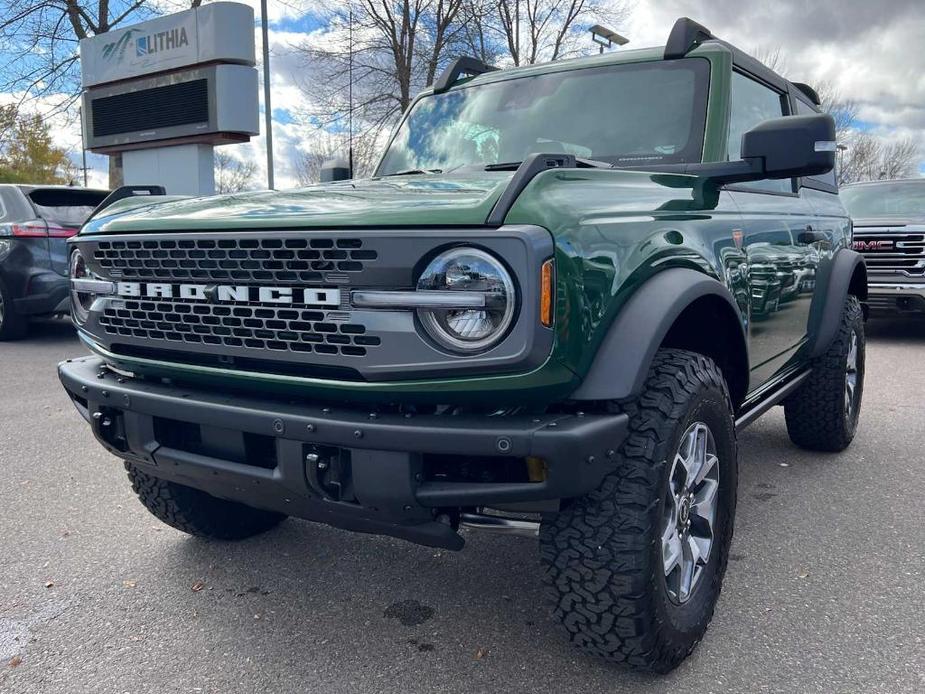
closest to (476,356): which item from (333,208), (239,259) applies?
(333,208)

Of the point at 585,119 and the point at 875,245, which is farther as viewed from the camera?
the point at 875,245

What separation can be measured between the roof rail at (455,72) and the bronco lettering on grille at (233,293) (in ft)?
6.53

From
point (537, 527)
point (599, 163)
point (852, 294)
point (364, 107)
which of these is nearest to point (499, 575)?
point (537, 527)

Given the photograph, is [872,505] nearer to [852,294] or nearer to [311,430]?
[852,294]

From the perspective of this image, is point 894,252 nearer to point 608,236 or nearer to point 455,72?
point 455,72

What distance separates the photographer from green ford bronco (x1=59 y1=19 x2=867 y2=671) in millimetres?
1842

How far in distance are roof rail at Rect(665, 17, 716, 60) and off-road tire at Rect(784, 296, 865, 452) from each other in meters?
1.66

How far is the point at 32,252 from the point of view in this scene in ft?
26.6

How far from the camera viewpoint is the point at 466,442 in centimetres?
179

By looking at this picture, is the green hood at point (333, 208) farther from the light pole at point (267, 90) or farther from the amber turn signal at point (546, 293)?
the light pole at point (267, 90)

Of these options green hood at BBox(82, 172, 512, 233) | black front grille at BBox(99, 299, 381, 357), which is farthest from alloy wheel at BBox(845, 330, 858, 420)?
black front grille at BBox(99, 299, 381, 357)

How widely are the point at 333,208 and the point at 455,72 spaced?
2.03m

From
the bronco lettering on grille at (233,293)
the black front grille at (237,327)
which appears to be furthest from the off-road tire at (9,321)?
the bronco lettering on grille at (233,293)

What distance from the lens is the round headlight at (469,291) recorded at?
71.7 inches
